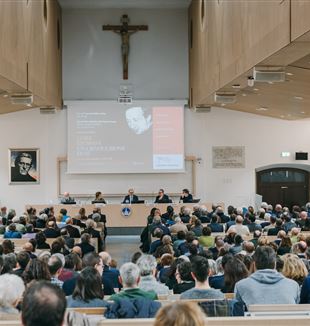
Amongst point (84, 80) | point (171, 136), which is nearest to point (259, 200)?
point (171, 136)

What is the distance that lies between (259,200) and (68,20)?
7898 millimetres

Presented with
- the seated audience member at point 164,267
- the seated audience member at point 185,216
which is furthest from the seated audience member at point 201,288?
the seated audience member at point 185,216

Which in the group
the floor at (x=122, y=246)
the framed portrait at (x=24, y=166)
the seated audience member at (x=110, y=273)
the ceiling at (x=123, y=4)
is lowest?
the floor at (x=122, y=246)

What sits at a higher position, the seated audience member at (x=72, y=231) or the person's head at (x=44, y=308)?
the person's head at (x=44, y=308)

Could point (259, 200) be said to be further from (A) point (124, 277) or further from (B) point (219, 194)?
(A) point (124, 277)

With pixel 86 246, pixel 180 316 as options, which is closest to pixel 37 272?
pixel 180 316

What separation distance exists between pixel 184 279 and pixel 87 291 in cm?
168

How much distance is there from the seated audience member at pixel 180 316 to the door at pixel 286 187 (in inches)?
735

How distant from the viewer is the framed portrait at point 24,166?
19500mm

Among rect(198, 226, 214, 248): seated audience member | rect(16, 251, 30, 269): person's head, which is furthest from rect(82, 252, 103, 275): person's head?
rect(198, 226, 214, 248): seated audience member

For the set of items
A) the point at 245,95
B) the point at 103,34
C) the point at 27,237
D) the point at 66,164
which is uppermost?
the point at 103,34

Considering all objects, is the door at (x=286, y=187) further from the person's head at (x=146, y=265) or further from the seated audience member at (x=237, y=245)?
the person's head at (x=146, y=265)

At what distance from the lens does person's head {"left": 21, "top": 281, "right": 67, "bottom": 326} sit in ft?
7.53

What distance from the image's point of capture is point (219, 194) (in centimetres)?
2002
